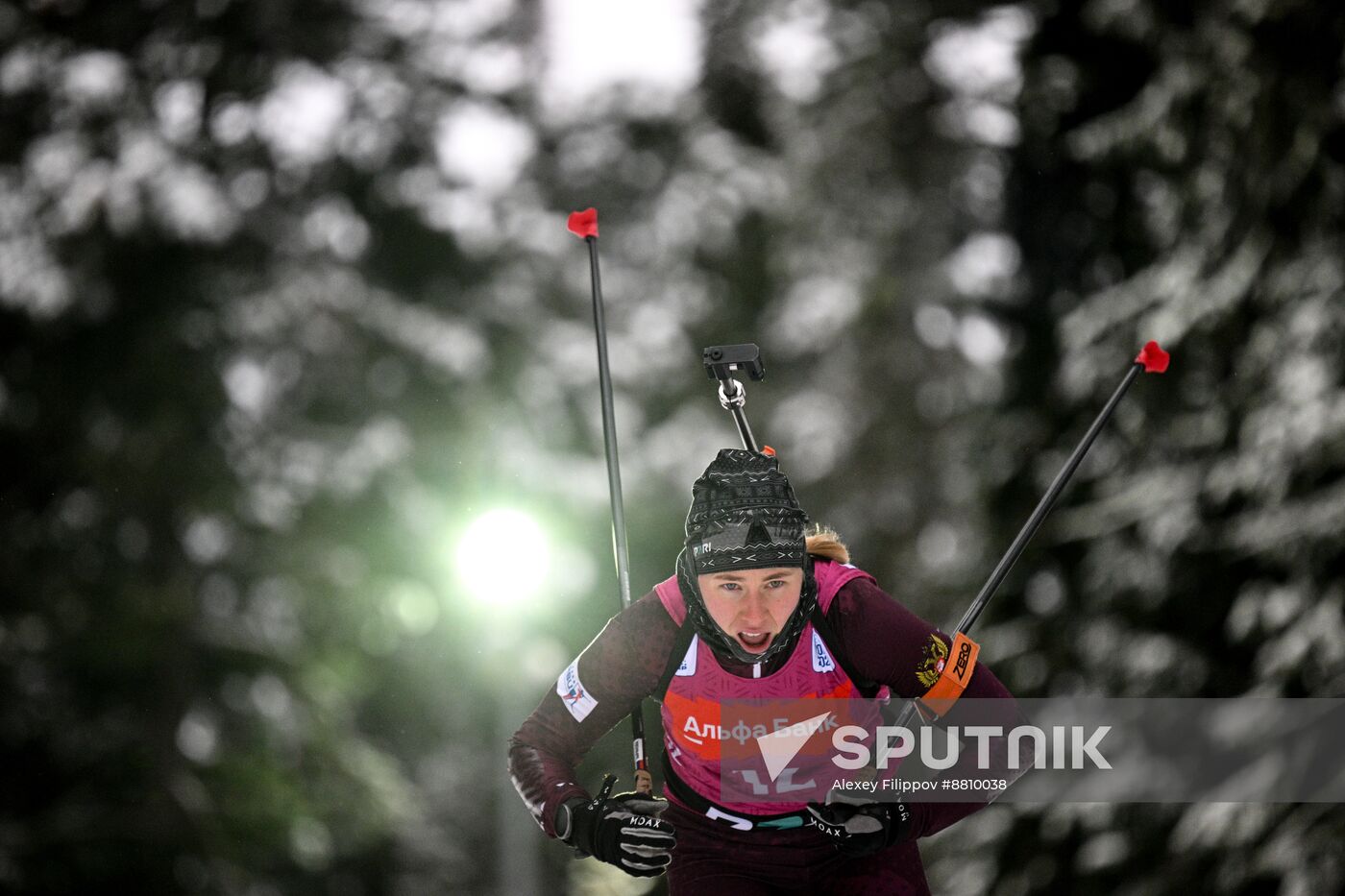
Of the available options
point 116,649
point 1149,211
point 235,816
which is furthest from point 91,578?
point 1149,211

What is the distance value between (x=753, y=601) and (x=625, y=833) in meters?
0.51

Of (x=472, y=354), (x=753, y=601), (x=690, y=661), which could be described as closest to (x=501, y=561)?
(x=690, y=661)

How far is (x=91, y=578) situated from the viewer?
11.8m

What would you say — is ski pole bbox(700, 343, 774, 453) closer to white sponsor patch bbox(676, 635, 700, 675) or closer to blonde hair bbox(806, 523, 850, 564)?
blonde hair bbox(806, 523, 850, 564)

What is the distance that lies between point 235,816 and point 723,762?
9169 mm

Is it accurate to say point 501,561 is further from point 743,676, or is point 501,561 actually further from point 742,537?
point 742,537

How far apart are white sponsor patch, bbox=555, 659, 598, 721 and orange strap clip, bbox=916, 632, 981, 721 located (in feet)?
2.27

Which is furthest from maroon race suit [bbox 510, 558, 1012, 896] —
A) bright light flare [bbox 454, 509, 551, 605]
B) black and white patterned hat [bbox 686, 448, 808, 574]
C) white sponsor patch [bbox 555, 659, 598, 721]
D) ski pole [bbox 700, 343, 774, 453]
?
bright light flare [bbox 454, 509, 551, 605]

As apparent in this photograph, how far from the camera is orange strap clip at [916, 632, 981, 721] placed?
2.93 meters

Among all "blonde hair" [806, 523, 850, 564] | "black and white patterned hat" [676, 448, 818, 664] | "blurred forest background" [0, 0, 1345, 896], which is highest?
"blurred forest background" [0, 0, 1345, 896]

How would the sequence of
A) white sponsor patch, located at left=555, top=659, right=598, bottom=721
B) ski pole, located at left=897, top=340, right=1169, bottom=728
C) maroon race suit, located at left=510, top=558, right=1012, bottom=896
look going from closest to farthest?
ski pole, located at left=897, top=340, right=1169, bottom=728, maroon race suit, located at left=510, top=558, right=1012, bottom=896, white sponsor patch, located at left=555, top=659, right=598, bottom=721

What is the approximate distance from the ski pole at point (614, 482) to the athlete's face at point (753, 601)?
0.20m

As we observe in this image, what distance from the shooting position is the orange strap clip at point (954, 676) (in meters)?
2.93

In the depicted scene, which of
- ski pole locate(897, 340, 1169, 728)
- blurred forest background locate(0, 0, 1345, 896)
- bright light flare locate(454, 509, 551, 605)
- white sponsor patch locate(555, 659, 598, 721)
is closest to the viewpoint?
ski pole locate(897, 340, 1169, 728)
